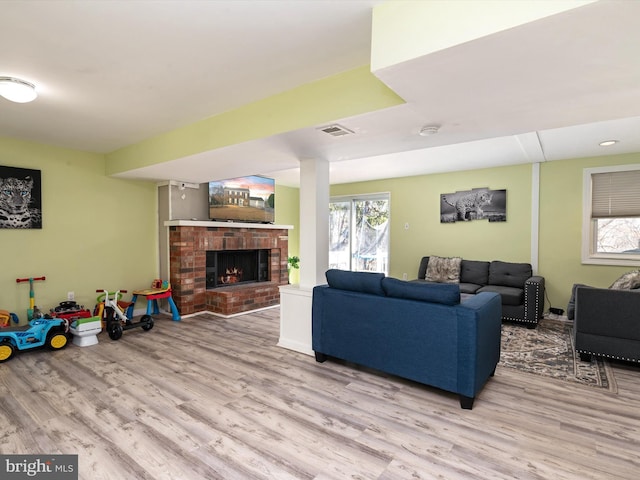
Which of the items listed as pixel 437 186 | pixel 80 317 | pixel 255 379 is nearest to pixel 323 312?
pixel 255 379

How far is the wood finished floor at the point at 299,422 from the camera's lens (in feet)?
6.14

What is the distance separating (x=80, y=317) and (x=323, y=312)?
10.2 feet

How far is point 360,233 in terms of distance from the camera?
7547 millimetres

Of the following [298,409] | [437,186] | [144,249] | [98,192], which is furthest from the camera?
[437,186]

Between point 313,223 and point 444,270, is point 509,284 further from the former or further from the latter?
point 313,223

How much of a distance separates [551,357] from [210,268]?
195 inches

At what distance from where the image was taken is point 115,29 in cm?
200

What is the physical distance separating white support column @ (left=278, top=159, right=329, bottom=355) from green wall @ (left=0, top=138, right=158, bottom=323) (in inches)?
118

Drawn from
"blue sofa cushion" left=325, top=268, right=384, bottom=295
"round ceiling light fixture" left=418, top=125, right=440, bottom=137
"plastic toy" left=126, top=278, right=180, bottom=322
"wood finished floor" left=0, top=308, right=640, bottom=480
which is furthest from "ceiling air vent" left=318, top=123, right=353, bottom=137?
"plastic toy" left=126, top=278, right=180, bottom=322

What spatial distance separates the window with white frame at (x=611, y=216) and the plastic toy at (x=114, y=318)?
630 cm

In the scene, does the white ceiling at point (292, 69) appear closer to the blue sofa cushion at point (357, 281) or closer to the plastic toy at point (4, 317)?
the blue sofa cushion at point (357, 281)

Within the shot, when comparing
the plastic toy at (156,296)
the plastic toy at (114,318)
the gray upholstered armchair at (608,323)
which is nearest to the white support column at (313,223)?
the plastic toy at (114,318)

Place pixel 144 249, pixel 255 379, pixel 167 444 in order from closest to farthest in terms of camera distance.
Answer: pixel 167 444 → pixel 255 379 → pixel 144 249

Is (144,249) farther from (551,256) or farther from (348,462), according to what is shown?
(551,256)
